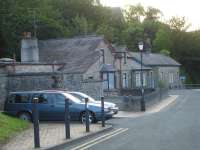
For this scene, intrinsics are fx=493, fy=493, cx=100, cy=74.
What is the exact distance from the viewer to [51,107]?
82.1 ft

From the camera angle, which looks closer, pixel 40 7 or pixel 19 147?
pixel 19 147

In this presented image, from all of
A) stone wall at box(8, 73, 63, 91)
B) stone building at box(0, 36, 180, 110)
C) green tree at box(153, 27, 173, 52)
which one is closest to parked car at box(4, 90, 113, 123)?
stone building at box(0, 36, 180, 110)

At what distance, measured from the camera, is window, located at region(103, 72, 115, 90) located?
48.9 m

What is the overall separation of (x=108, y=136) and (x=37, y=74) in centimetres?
1661

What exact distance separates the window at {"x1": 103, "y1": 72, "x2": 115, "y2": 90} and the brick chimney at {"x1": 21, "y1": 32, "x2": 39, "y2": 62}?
26.1ft

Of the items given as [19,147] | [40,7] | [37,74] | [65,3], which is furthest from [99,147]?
[65,3]

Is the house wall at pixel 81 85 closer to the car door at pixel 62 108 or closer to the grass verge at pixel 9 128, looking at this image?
the car door at pixel 62 108

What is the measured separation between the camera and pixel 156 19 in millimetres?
123062

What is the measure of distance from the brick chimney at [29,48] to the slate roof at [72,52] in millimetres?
2961

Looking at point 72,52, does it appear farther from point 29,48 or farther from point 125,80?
point 125,80

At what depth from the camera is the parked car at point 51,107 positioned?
80.9 feet

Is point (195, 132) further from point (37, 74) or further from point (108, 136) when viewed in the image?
point (37, 74)

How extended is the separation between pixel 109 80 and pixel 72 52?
506 centimetres

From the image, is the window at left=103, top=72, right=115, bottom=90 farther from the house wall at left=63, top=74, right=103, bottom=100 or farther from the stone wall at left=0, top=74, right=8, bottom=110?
the stone wall at left=0, top=74, right=8, bottom=110
